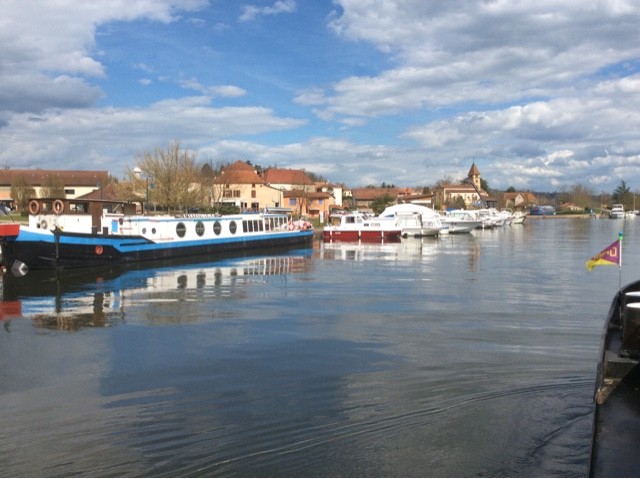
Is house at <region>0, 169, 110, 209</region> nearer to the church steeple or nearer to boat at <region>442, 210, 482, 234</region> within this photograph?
boat at <region>442, 210, 482, 234</region>

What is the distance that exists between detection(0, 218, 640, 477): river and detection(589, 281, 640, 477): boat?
851 millimetres

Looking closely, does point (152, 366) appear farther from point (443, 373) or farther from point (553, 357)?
point (553, 357)

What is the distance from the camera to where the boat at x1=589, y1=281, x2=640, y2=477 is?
19.5 feet

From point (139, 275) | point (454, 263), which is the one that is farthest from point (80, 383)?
point (454, 263)

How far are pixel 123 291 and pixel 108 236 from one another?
10357mm

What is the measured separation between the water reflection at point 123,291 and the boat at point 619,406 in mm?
12182

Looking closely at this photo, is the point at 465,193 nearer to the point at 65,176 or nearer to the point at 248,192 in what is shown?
the point at 248,192

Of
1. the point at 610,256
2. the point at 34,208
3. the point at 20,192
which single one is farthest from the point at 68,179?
the point at 610,256

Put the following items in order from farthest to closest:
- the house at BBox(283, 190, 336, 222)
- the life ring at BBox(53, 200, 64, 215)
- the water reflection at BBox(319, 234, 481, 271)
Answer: the house at BBox(283, 190, 336, 222), the water reflection at BBox(319, 234, 481, 271), the life ring at BBox(53, 200, 64, 215)

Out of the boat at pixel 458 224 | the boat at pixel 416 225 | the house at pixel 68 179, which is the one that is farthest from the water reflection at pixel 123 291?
the house at pixel 68 179

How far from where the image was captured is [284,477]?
743cm

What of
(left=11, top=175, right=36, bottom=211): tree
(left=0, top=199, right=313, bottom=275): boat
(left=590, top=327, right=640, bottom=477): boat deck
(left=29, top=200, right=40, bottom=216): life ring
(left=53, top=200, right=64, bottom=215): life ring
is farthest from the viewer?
(left=11, top=175, right=36, bottom=211): tree

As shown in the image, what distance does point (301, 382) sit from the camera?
36.3ft

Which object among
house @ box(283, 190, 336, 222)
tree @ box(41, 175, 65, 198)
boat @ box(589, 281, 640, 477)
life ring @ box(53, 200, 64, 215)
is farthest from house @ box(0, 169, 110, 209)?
boat @ box(589, 281, 640, 477)
